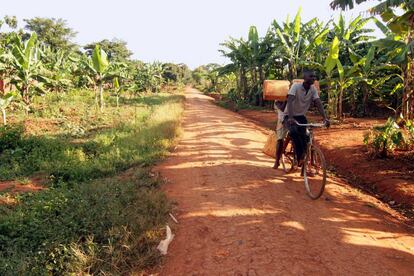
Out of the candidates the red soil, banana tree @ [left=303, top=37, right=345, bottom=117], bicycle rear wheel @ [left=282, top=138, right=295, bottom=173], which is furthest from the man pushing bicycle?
banana tree @ [left=303, top=37, right=345, bottom=117]

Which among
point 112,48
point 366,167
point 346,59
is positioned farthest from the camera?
point 112,48

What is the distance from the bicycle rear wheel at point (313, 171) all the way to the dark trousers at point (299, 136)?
176 millimetres

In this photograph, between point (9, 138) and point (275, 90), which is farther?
point (9, 138)

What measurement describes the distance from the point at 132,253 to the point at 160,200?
138 cm

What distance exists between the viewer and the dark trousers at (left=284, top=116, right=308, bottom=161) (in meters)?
5.65

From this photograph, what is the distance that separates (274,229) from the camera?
14.0ft

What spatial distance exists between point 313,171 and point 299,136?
656mm

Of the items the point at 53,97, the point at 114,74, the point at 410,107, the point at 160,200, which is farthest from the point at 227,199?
the point at 53,97

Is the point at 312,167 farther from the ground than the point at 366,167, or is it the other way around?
the point at 312,167

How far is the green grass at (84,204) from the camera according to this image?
3.78 metres

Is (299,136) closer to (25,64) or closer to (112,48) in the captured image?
(25,64)

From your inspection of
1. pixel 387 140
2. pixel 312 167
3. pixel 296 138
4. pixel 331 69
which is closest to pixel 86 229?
pixel 296 138

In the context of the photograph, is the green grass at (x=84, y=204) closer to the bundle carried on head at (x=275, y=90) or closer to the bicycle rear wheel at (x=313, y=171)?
the bicycle rear wheel at (x=313, y=171)

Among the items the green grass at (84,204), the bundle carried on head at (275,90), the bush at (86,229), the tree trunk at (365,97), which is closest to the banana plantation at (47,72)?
the green grass at (84,204)
